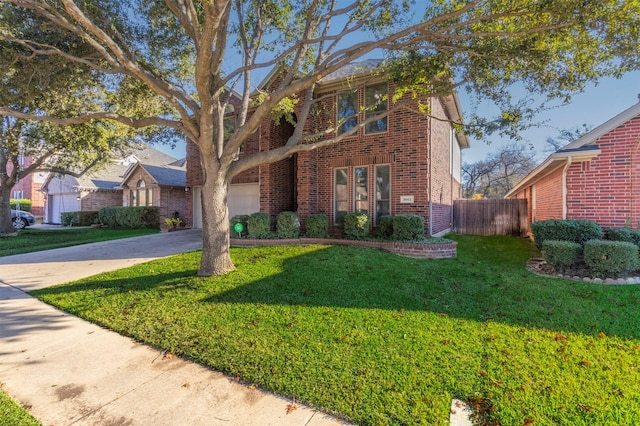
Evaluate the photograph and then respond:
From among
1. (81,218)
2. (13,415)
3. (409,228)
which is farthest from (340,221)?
(81,218)

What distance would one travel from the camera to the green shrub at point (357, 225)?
372 inches

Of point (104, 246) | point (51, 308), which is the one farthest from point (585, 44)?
point (104, 246)

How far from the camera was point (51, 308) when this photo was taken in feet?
16.6

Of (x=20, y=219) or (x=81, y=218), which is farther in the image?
(x=81, y=218)

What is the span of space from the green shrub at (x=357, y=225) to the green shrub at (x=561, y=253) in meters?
4.62

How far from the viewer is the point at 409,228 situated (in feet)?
28.7

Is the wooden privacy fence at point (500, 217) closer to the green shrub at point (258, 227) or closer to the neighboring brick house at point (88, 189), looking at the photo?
the green shrub at point (258, 227)

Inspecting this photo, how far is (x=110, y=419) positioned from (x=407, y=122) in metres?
9.97

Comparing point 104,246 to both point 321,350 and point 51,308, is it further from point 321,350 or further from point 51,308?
point 321,350

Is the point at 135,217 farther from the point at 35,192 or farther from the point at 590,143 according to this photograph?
the point at 35,192

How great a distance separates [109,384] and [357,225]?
7.40 metres

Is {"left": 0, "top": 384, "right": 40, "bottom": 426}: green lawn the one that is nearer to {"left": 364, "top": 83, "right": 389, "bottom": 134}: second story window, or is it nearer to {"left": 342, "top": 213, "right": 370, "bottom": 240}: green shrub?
{"left": 342, "top": 213, "right": 370, "bottom": 240}: green shrub

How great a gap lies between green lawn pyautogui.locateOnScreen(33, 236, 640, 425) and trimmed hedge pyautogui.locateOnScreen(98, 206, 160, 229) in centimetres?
1276

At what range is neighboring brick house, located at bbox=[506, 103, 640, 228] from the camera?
24.2ft
